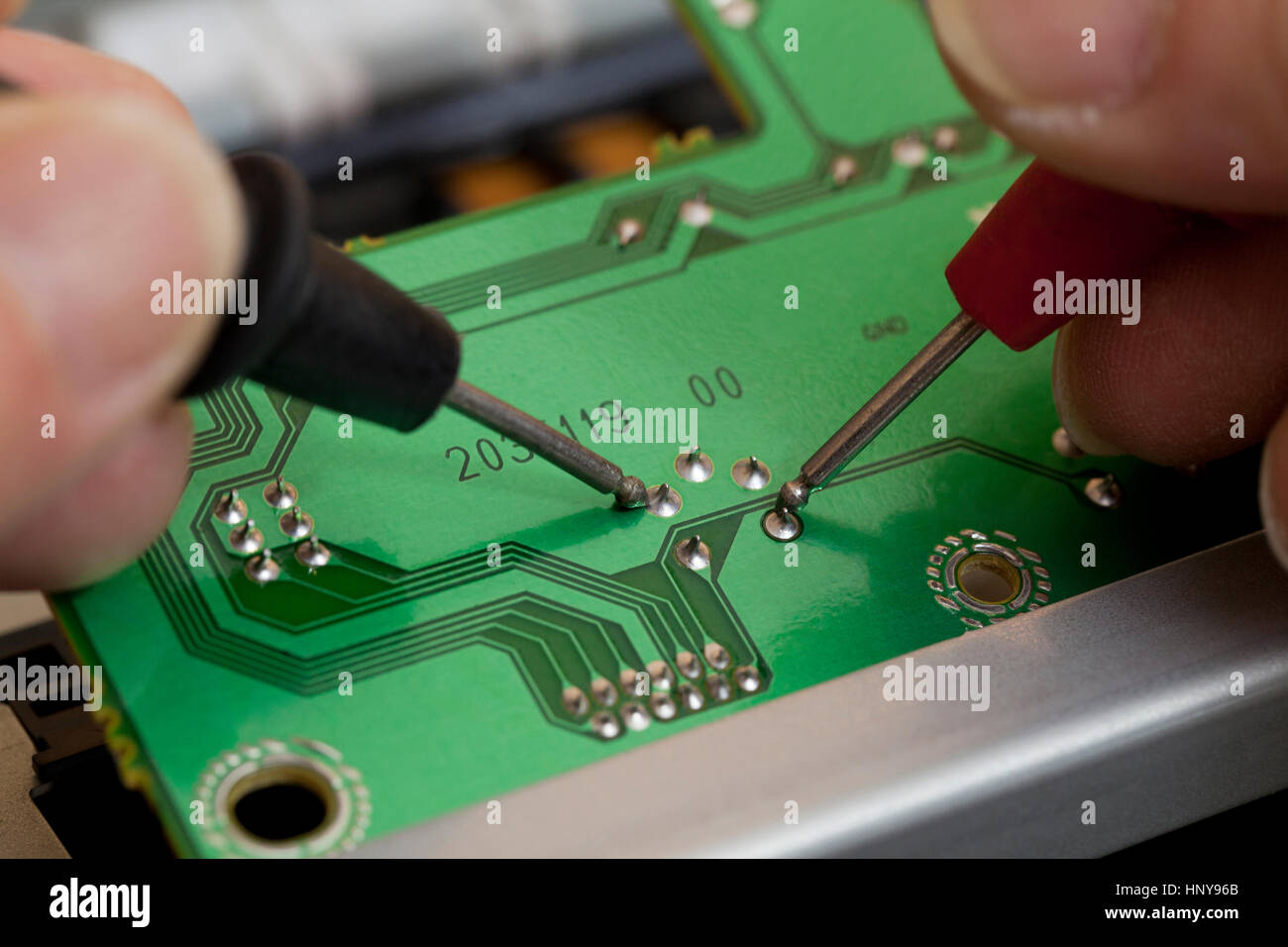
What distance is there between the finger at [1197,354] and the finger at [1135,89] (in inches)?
7.1

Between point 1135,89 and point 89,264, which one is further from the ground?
point 1135,89

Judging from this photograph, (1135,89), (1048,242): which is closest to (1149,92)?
(1135,89)

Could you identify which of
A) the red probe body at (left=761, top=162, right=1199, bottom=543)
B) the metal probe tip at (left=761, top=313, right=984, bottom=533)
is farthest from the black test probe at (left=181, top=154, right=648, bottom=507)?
the red probe body at (left=761, top=162, right=1199, bottom=543)

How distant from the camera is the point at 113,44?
6.08 feet

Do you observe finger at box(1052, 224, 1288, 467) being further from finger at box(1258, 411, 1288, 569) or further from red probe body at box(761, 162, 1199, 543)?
finger at box(1258, 411, 1288, 569)

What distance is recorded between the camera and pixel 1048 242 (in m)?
1.03

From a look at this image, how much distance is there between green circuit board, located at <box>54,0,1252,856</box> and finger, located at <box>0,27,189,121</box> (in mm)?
251

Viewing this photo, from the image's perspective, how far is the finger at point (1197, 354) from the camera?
3.61ft

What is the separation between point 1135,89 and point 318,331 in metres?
0.54

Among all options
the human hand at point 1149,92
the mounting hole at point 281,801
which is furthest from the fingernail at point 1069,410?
the mounting hole at point 281,801

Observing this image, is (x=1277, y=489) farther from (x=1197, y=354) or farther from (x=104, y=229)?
(x=104, y=229)

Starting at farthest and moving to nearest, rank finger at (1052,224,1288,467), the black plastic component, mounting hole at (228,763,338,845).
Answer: finger at (1052,224,1288,467) < mounting hole at (228,763,338,845) < the black plastic component

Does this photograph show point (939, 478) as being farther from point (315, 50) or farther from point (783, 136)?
point (315, 50)

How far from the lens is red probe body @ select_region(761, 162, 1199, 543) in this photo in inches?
40.4
